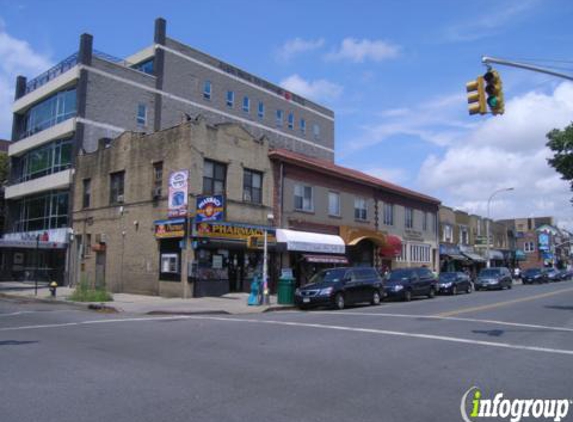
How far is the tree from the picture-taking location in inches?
927

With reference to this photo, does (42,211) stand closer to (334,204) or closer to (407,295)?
(334,204)

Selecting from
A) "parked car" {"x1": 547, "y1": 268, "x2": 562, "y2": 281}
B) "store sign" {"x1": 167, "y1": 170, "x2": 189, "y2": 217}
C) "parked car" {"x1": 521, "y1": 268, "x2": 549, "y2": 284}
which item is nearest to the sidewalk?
"store sign" {"x1": 167, "y1": 170, "x2": 189, "y2": 217}

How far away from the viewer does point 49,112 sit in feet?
119

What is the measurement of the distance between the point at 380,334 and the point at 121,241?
62.5 ft

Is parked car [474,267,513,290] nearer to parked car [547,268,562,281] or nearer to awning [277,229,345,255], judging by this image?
awning [277,229,345,255]

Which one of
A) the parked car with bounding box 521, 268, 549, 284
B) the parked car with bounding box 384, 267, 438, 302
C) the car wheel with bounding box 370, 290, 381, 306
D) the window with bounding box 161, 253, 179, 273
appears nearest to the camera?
the car wheel with bounding box 370, 290, 381, 306

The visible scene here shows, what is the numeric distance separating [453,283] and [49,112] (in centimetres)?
2872

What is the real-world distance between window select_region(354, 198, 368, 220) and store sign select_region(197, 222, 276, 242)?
9.49 metres

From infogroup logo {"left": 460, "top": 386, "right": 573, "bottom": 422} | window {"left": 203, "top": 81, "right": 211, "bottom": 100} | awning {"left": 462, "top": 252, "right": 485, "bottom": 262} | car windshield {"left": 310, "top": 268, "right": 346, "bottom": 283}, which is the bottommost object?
infogroup logo {"left": 460, "top": 386, "right": 573, "bottom": 422}

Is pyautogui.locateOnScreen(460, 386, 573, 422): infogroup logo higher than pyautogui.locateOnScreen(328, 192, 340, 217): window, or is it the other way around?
pyautogui.locateOnScreen(328, 192, 340, 217): window

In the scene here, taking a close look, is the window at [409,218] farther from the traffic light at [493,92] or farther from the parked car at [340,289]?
the traffic light at [493,92]

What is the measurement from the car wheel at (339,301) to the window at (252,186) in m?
8.43

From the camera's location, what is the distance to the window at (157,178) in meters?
26.0

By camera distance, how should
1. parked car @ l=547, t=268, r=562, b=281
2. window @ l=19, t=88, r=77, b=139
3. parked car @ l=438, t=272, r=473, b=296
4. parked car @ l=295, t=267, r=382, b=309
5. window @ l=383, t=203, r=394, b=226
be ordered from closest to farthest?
parked car @ l=295, t=267, r=382, b=309, parked car @ l=438, t=272, r=473, b=296, window @ l=19, t=88, r=77, b=139, window @ l=383, t=203, r=394, b=226, parked car @ l=547, t=268, r=562, b=281
